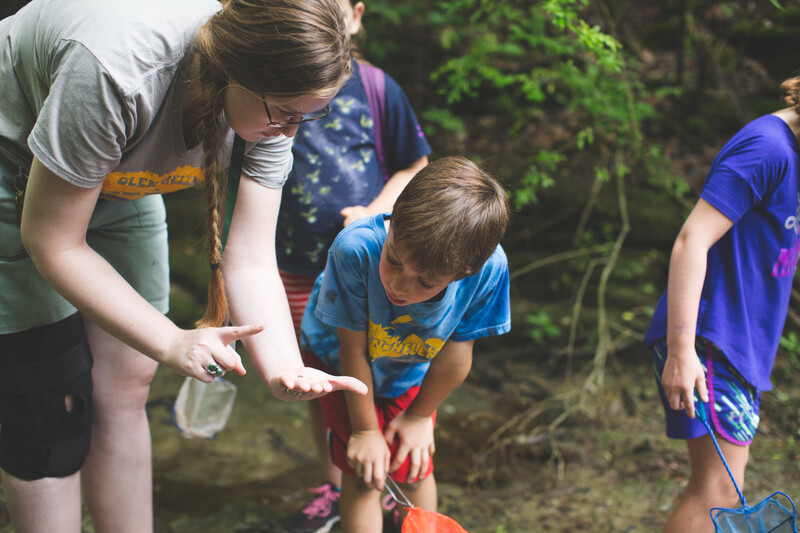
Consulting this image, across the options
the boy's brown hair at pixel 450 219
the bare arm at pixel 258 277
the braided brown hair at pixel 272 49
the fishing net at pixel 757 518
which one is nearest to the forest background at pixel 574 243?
the bare arm at pixel 258 277

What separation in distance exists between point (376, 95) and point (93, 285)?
3.81 ft

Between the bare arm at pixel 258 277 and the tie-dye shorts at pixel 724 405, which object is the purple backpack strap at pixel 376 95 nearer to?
the bare arm at pixel 258 277

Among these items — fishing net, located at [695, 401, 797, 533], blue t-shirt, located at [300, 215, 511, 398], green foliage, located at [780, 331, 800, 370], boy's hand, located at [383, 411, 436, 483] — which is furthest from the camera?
green foliage, located at [780, 331, 800, 370]

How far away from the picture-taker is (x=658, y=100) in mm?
4922

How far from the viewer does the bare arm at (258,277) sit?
159cm

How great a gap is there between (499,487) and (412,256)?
1596mm

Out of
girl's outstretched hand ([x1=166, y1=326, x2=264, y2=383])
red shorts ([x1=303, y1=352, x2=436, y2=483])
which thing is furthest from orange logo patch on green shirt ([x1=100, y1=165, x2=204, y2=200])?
red shorts ([x1=303, y1=352, x2=436, y2=483])

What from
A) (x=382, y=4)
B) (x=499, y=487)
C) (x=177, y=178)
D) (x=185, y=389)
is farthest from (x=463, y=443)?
(x=382, y=4)

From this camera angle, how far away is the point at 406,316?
65.9 inches

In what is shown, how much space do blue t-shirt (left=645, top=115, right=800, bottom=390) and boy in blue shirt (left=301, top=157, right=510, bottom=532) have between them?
0.61 metres

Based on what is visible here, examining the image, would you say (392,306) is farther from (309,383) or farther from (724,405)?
(724,405)

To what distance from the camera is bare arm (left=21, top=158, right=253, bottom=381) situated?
4.11ft

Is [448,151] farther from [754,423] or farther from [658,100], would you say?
[754,423]

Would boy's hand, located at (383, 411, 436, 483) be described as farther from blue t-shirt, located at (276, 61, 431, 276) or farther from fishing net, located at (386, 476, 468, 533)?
blue t-shirt, located at (276, 61, 431, 276)
